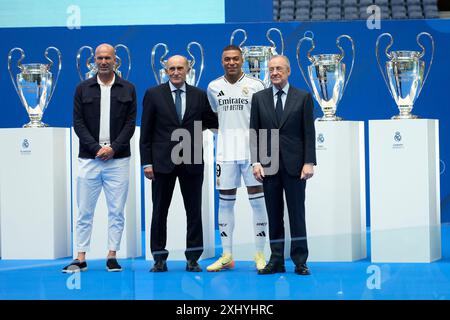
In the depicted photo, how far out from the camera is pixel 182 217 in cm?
606

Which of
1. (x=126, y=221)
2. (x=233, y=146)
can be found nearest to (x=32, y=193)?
(x=126, y=221)

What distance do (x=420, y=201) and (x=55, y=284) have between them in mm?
2472

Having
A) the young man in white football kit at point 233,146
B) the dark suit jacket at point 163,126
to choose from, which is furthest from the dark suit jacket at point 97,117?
the young man in white football kit at point 233,146

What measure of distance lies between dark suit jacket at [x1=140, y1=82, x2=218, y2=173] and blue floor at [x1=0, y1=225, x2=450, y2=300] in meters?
0.66

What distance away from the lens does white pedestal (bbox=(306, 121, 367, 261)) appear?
19.1ft

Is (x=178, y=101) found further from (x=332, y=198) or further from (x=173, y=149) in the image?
(x=332, y=198)

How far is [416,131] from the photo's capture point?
5.70 m

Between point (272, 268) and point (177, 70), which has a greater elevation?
point (177, 70)

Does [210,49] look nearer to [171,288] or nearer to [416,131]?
[416,131]

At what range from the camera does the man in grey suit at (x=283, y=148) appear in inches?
199

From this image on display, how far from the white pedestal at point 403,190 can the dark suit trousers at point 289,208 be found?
33.5 inches

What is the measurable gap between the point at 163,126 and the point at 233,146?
44 centimetres

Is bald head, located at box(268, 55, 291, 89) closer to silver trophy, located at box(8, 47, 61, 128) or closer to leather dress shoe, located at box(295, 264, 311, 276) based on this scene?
leather dress shoe, located at box(295, 264, 311, 276)

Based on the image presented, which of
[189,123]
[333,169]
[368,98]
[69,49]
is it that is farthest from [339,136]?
[69,49]
